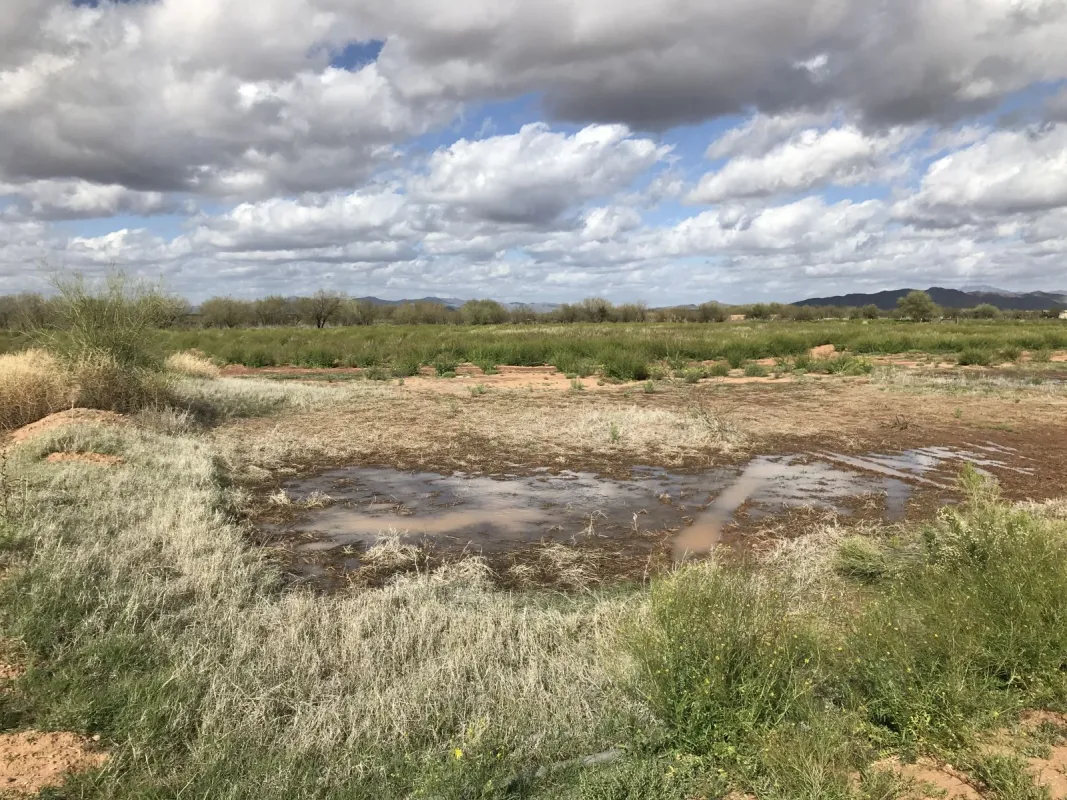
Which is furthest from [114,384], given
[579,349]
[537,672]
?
[579,349]

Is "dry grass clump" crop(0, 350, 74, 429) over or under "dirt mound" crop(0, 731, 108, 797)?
over

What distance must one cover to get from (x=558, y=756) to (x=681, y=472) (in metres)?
7.72

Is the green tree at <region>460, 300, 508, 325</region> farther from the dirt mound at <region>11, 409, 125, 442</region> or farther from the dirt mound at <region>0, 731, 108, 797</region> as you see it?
the dirt mound at <region>0, 731, 108, 797</region>

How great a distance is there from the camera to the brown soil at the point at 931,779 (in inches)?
122

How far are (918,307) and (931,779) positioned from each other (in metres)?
86.5

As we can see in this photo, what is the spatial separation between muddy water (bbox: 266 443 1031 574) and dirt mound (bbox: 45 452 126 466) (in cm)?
251

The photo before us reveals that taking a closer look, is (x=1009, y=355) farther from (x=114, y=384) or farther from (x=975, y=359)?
(x=114, y=384)

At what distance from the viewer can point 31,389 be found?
41.7 ft

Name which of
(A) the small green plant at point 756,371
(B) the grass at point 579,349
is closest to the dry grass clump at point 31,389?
(B) the grass at point 579,349

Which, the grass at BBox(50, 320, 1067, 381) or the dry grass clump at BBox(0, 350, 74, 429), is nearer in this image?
the dry grass clump at BBox(0, 350, 74, 429)

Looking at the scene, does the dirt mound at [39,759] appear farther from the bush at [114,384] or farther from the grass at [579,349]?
the grass at [579,349]

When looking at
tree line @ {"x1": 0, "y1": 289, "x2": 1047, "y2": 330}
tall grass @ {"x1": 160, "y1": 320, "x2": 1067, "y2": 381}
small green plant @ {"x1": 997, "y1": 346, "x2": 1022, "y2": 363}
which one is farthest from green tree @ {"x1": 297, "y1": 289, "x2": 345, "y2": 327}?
small green plant @ {"x1": 997, "y1": 346, "x2": 1022, "y2": 363}

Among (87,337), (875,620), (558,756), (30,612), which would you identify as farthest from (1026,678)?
(87,337)

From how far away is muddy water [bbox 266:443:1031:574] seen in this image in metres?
8.00
